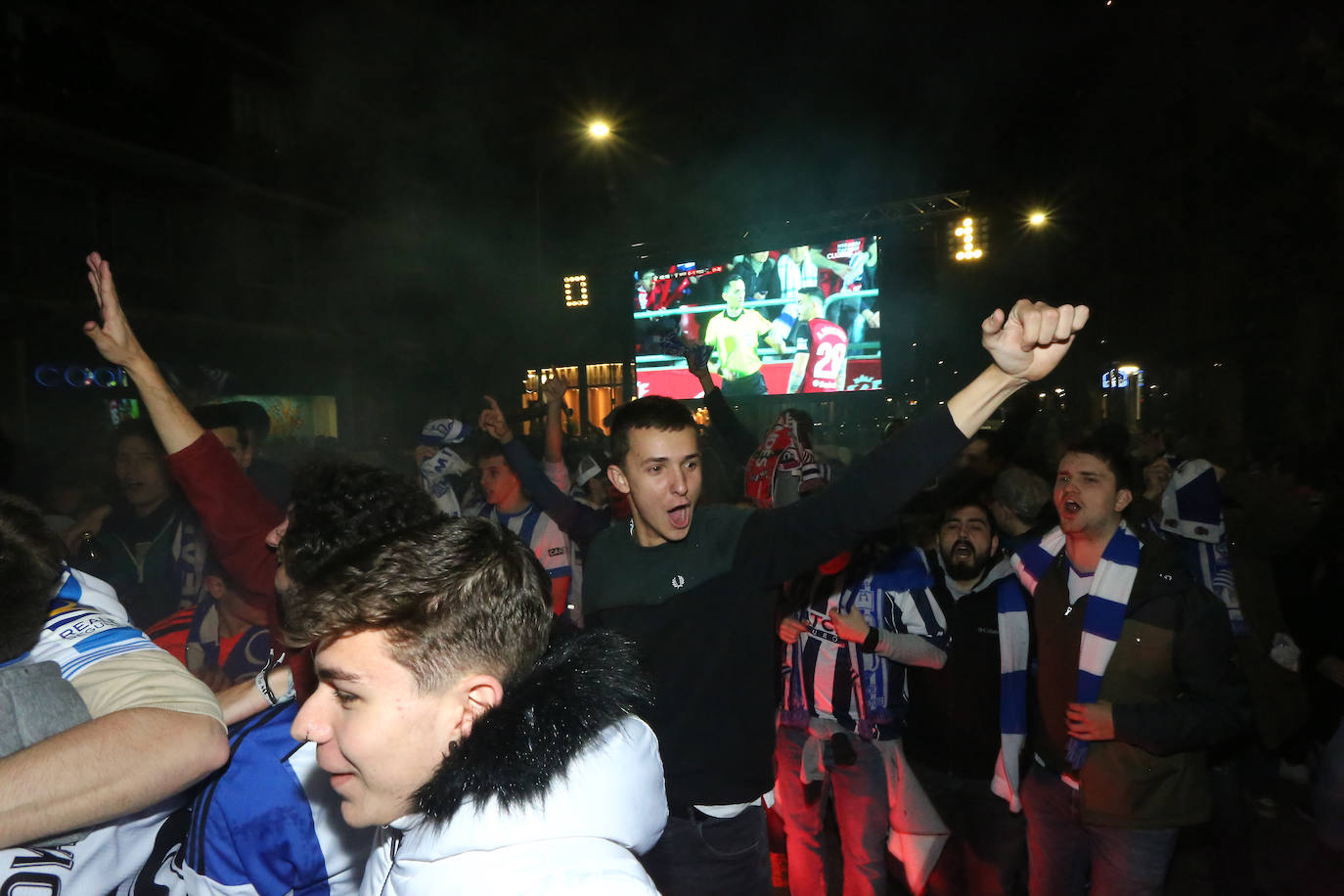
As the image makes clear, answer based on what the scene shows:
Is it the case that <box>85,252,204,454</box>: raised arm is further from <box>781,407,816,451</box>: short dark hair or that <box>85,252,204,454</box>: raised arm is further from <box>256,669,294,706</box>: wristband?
<box>781,407,816,451</box>: short dark hair

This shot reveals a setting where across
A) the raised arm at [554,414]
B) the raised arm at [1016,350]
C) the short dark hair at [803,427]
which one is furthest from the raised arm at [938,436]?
the short dark hair at [803,427]

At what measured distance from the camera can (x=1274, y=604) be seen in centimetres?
495

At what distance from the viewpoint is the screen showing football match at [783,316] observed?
14.8m

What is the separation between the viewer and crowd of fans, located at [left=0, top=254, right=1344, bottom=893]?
4.37 feet

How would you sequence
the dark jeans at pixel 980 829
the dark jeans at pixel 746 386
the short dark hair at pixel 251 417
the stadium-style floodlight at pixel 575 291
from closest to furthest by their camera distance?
the dark jeans at pixel 980 829
the short dark hair at pixel 251 417
the dark jeans at pixel 746 386
the stadium-style floodlight at pixel 575 291

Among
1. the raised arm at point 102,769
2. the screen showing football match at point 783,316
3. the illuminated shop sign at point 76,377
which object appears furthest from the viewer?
the screen showing football match at point 783,316

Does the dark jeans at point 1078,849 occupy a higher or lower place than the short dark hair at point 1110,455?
lower

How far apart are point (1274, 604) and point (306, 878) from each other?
17.6ft

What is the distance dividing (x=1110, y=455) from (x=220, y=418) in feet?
13.6

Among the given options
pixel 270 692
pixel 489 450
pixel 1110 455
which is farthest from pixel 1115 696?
pixel 489 450

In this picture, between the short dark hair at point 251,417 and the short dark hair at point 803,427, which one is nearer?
the short dark hair at point 251,417

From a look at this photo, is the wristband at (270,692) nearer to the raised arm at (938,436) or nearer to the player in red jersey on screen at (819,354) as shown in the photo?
Answer: the raised arm at (938,436)

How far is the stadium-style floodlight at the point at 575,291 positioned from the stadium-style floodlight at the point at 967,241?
6.99m

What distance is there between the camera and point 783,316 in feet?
50.4
